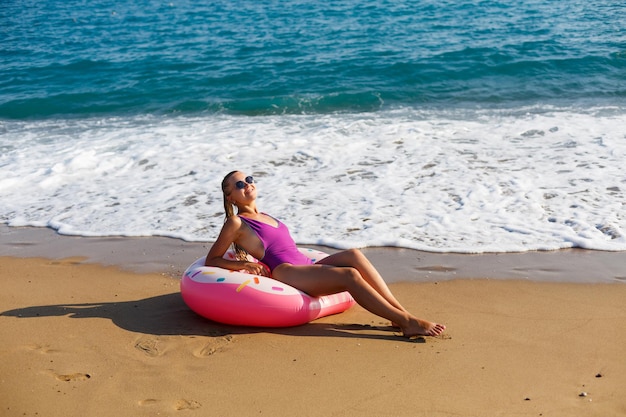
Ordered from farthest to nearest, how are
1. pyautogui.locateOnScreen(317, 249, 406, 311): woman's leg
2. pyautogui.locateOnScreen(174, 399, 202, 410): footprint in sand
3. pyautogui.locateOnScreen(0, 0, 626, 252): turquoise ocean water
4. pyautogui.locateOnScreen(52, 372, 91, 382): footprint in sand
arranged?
pyautogui.locateOnScreen(0, 0, 626, 252): turquoise ocean water → pyautogui.locateOnScreen(317, 249, 406, 311): woman's leg → pyautogui.locateOnScreen(52, 372, 91, 382): footprint in sand → pyautogui.locateOnScreen(174, 399, 202, 410): footprint in sand

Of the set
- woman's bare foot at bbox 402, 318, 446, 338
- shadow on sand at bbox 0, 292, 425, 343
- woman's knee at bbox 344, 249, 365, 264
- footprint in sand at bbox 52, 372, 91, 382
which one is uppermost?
woman's knee at bbox 344, 249, 365, 264

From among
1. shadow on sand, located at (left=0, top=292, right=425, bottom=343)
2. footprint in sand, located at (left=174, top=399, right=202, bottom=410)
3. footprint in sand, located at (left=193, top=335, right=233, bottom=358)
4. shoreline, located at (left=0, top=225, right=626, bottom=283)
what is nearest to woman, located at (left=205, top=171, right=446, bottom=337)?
shadow on sand, located at (left=0, top=292, right=425, bottom=343)

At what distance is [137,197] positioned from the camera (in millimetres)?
8883

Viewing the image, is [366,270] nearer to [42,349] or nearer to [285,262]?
[285,262]

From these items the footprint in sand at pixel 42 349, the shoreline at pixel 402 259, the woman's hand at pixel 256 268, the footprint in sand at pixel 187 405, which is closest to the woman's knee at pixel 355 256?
the woman's hand at pixel 256 268

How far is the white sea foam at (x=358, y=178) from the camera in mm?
7250

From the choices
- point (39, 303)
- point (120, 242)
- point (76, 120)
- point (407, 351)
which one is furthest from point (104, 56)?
point (407, 351)

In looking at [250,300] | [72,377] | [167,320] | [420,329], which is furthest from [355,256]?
[72,377]

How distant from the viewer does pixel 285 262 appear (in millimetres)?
5406

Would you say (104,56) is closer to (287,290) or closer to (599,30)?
(599,30)

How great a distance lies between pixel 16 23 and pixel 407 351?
23.1 m

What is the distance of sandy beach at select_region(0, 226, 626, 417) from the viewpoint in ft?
13.3

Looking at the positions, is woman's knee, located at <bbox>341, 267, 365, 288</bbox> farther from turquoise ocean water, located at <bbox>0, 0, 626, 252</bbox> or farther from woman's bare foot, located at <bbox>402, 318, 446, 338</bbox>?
turquoise ocean water, located at <bbox>0, 0, 626, 252</bbox>

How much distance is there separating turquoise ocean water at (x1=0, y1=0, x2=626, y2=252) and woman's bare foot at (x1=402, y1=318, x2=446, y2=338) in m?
1.93
